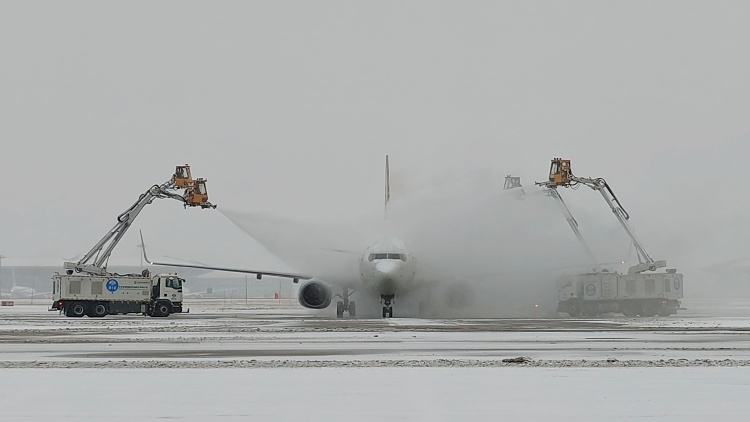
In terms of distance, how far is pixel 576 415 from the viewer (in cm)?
1464

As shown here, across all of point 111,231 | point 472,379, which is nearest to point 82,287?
Result: point 111,231

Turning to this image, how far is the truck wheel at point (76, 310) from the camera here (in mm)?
57781

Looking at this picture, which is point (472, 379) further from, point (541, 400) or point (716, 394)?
point (716, 394)

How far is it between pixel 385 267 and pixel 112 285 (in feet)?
51.5

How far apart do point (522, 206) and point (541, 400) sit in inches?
2023

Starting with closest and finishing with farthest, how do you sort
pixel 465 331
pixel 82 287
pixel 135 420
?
pixel 135 420, pixel 465 331, pixel 82 287

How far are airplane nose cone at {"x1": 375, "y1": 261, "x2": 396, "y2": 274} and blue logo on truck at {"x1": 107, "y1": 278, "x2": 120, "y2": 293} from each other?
15.0 m

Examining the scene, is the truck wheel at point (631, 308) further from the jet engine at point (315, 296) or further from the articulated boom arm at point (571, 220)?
the jet engine at point (315, 296)

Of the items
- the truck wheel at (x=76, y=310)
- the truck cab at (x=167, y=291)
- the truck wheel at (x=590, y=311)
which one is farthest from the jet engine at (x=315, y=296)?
the truck wheel at (x=590, y=311)

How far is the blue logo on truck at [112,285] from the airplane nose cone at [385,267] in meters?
15.0

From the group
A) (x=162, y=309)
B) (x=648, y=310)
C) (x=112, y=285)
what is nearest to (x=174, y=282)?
(x=162, y=309)

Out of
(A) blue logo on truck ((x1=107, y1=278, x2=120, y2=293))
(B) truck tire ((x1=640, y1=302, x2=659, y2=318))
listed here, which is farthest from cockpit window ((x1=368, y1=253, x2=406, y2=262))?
(B) truck tire ((x1=640, y1=302, x2=659, y2=318))

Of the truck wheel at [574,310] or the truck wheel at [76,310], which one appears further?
the truck wheel at [574,310]

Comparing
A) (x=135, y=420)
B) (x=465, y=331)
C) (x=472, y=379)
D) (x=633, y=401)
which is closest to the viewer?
(x=135, y=420)
